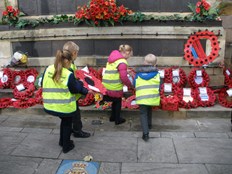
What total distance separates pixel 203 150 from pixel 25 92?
4381 millimetres

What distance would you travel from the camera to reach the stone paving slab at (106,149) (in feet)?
14.4

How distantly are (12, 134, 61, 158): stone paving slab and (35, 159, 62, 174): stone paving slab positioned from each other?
0.16 m

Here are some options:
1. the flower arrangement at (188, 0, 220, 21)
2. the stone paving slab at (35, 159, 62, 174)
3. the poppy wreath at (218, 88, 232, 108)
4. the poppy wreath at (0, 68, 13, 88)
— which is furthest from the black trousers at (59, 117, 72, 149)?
the flower arrangement at (188, 0, 220, 21)

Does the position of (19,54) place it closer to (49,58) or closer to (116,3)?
(49,58)

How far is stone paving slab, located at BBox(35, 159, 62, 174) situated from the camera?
13.2 ft

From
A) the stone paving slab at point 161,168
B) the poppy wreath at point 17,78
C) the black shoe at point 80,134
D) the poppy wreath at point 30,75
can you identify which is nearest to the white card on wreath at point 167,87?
the black shoe at point 80,134

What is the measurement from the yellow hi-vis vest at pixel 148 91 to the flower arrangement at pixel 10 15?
4.33m

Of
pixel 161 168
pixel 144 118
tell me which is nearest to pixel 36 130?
pixel 144 118

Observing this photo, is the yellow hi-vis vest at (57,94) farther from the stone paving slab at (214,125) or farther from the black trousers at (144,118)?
the stone paving slab at (214,125)

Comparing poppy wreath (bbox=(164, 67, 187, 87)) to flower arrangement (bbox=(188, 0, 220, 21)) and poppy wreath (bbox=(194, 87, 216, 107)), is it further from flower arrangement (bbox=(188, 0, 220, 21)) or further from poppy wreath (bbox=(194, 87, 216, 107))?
flower arrangement (bbox=(188, 0, 220, 21))

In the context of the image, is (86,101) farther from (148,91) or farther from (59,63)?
(59,63)

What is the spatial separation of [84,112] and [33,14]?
3319 mm

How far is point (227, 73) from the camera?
22.6 feet

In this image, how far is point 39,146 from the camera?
15.8 feet
